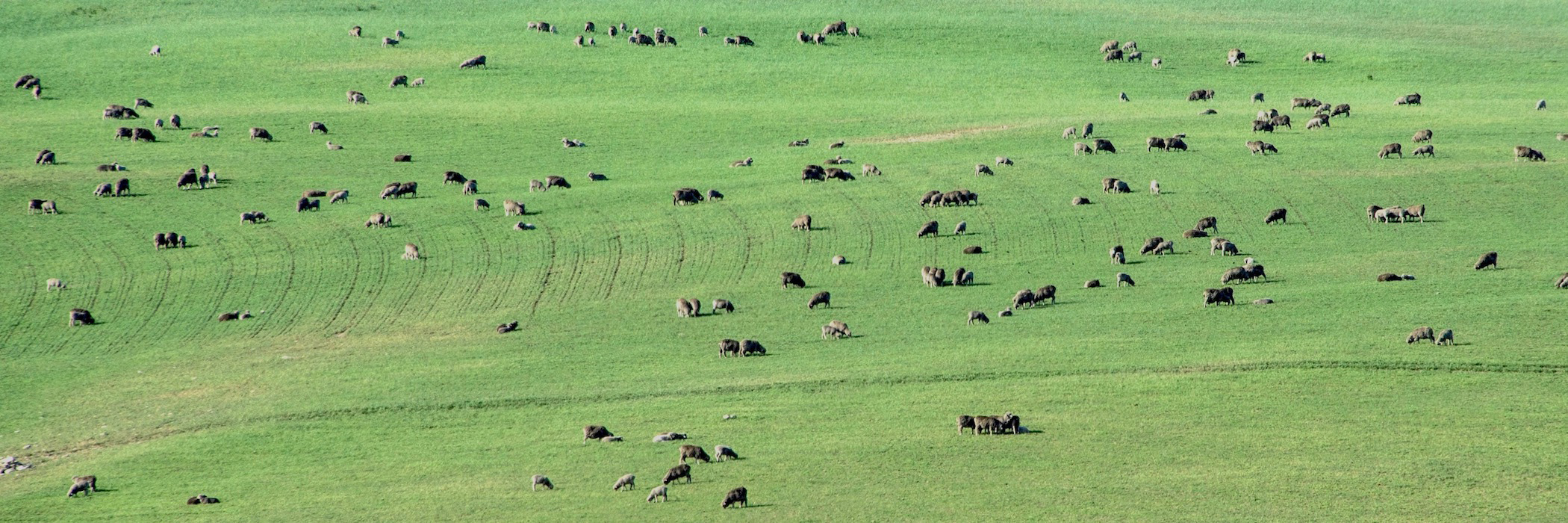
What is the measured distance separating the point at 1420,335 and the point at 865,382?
47.8 feet

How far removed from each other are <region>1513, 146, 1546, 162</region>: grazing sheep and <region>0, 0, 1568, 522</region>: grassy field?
939 millimetres

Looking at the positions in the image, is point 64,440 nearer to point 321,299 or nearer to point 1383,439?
point 321,299

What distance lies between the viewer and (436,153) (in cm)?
7875

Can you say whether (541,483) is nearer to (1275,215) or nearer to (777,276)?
(777,276)

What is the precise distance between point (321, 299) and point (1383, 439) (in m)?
32.2

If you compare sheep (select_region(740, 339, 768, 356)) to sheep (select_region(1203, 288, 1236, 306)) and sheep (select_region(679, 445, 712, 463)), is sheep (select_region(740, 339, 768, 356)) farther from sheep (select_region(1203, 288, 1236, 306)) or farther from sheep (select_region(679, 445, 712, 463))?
sheep (select_region(1203, 288, 1236, 306))

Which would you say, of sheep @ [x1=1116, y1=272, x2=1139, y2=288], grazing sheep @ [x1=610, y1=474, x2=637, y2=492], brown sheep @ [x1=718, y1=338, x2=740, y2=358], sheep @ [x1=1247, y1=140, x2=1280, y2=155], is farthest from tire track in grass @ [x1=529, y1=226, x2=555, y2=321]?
sheep @ [x1=1247, y1=140, x2=1280, y2=155]

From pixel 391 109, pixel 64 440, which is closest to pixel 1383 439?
pixel 64 440

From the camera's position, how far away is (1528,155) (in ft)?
233

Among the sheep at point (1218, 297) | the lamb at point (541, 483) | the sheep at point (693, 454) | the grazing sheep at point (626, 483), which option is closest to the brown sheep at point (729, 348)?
the sheep at point (693, 454)

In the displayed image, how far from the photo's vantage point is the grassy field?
4072 cm

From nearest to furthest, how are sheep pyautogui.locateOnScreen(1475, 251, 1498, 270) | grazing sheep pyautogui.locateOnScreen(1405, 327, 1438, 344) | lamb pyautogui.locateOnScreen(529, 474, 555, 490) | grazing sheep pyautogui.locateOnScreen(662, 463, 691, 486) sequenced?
grazing sheep pyautogui.locateOnScreen(662, 463, 691, 486), lamb pyautogui.locateOnScreen(529, 474, 555, 490), grazing sheep pyautogui.locateOnScreen(1405, 327, 1438, 344), sheep pyautogui.locateOnScreen(1475, 251, 1498, 270)

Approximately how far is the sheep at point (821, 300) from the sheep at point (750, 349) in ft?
16.6

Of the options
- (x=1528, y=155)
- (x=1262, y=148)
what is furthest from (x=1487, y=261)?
(x=1262, y=148)
